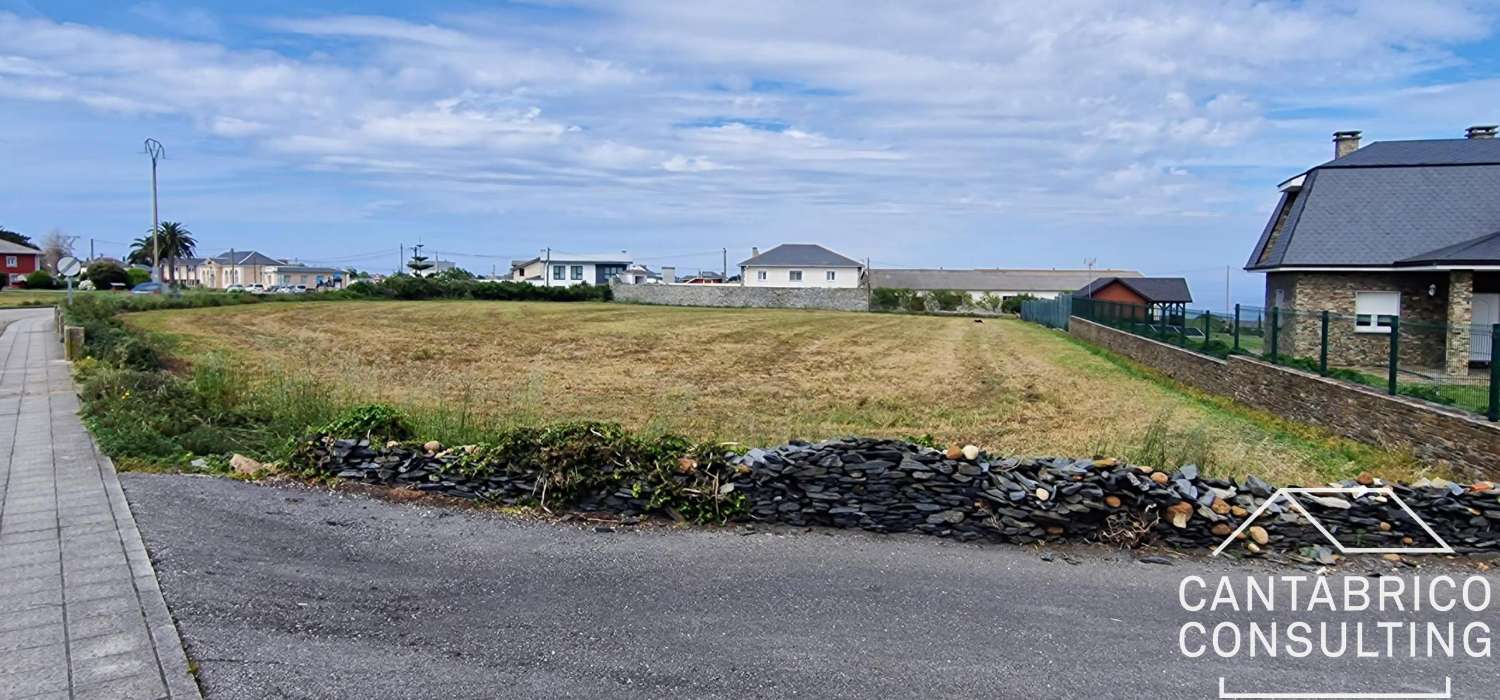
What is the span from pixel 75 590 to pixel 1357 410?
14.1 m

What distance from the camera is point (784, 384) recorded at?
788 inches

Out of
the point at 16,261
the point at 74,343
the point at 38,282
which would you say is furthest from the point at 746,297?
the point at 16,261

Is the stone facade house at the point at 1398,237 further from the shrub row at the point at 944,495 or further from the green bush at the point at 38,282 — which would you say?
the green bush at the point at 38,282

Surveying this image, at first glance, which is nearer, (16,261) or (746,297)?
(746,297)

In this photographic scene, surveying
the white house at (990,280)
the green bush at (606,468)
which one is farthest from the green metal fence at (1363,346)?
the white house at (990,280)

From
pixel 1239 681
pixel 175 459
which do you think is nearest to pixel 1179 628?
pixel 1239 681

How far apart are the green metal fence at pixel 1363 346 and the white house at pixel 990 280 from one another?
6780cm

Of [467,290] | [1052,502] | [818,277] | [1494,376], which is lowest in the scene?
[1052,502]

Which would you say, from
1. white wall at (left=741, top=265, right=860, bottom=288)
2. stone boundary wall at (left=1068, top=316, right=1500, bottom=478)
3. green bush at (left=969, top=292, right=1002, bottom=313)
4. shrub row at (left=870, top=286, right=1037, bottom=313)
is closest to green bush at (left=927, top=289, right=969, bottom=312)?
shrub row at (left=870, top=286, right=1037, bottom=313)

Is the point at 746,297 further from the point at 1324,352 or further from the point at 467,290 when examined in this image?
the point at 1324,352

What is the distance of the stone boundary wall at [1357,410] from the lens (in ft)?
33.2

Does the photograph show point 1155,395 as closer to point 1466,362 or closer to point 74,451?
point 1466,362

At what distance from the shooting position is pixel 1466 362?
11016mm

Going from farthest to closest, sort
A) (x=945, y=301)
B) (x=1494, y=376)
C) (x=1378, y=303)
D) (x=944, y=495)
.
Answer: (x=945, y=301) → (x=1378, y=303) → (x=1494, y=376) → (x=944, y=495)
